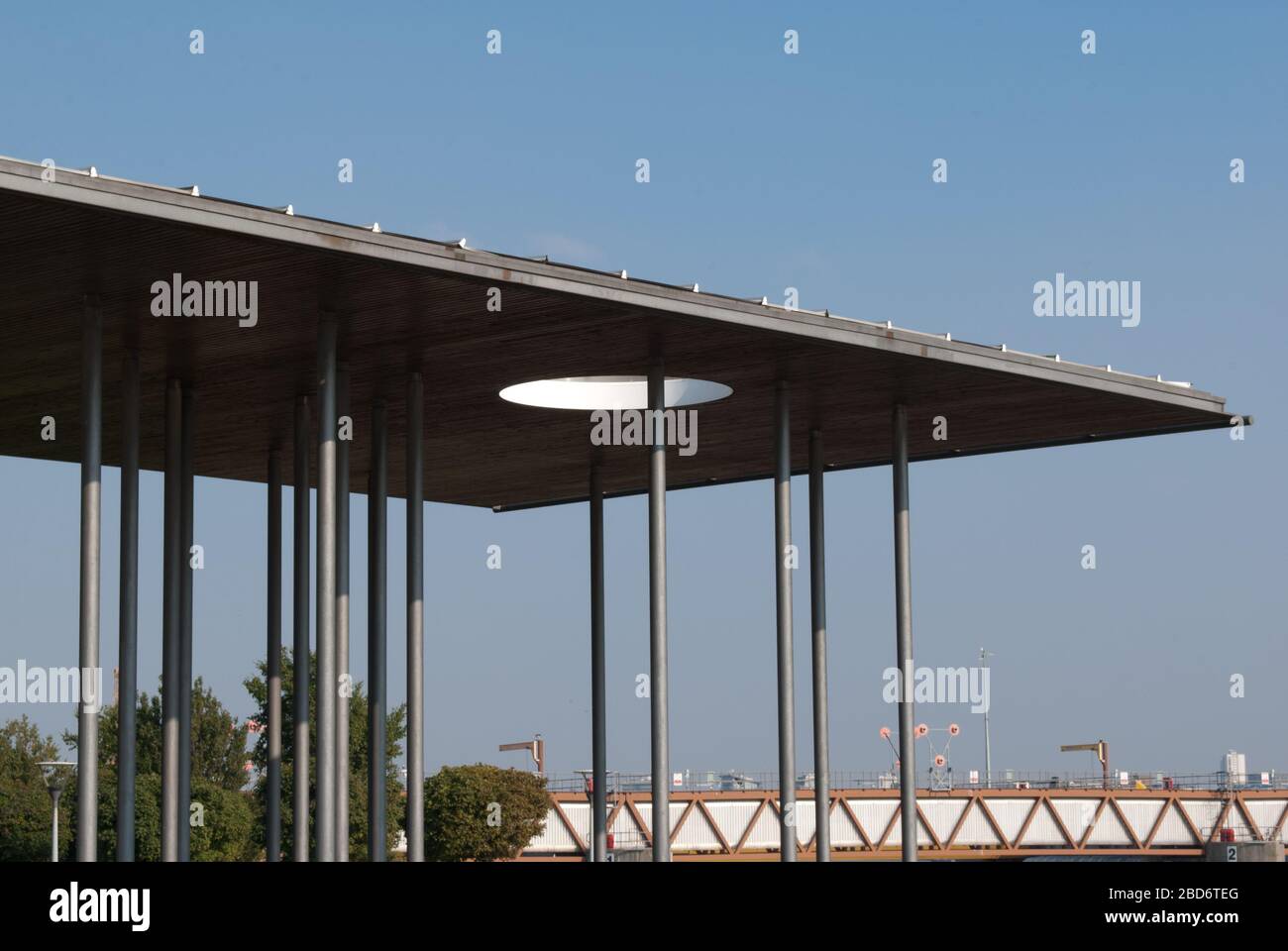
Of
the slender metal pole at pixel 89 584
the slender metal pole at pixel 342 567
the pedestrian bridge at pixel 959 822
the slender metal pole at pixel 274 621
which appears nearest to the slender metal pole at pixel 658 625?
the slender metal pole at pixel 342 567

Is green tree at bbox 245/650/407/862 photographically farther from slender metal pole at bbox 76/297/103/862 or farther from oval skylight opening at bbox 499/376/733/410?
slender metal pole at bbox 76/297/103/862

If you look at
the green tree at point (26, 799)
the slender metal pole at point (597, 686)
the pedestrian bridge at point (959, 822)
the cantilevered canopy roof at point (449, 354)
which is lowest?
the pedestrian bridge at point (959, 822)

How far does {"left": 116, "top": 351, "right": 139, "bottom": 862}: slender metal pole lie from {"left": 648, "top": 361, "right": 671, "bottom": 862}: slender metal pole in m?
6.36

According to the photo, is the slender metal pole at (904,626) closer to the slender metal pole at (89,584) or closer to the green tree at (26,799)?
the slender metal pole at (89,584)

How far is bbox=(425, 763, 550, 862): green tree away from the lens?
64.4 metres

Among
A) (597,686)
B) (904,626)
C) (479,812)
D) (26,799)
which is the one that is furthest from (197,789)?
(904,626)

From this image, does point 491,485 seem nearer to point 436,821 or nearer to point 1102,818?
point 436,821

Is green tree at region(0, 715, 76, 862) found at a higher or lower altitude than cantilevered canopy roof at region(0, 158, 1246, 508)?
lower

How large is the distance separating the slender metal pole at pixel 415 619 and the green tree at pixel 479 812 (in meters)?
37.9

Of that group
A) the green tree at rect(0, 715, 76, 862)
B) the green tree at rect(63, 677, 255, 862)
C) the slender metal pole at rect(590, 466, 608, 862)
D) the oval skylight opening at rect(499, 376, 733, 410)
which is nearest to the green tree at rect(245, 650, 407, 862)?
the green tree at rect(63, 677, 255, 862)

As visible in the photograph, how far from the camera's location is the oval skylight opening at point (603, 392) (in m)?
27.3
